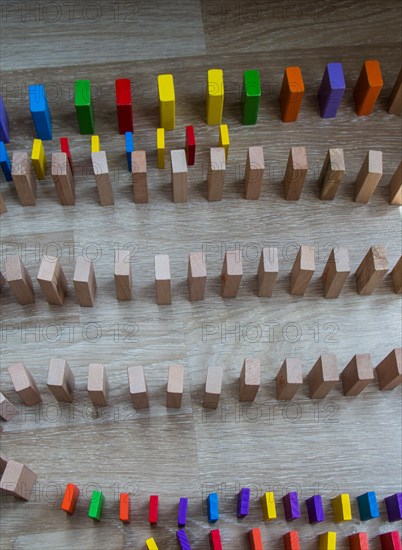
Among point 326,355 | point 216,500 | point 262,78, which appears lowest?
point 216,500

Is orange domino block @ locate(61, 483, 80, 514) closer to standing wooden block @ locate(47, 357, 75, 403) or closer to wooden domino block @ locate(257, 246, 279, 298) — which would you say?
standing wooden block @ locate(47, 357, 75, 403)

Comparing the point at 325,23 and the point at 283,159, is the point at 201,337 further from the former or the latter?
the point at 325,23

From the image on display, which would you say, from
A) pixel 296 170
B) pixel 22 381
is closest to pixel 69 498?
pixel 22 381

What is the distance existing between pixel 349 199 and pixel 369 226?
0.04 m

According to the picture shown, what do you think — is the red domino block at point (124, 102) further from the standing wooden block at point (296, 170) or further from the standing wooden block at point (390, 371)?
the standing wooden block at point (390, 371)

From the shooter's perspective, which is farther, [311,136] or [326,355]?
[311,136]

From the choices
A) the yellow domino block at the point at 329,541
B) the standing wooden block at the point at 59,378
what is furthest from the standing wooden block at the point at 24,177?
the yellow domino block at the point at 329,541

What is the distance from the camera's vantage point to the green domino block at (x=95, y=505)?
2.77ft

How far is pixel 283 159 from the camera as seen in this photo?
3.44 ft

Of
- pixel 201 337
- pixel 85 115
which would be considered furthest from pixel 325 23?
pixel 201 337

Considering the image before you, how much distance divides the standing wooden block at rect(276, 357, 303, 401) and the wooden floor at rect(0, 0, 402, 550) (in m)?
0.03

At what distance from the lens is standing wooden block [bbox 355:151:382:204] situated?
0.99 metres

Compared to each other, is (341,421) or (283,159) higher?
(283,159)

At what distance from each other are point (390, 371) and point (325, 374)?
83mm
